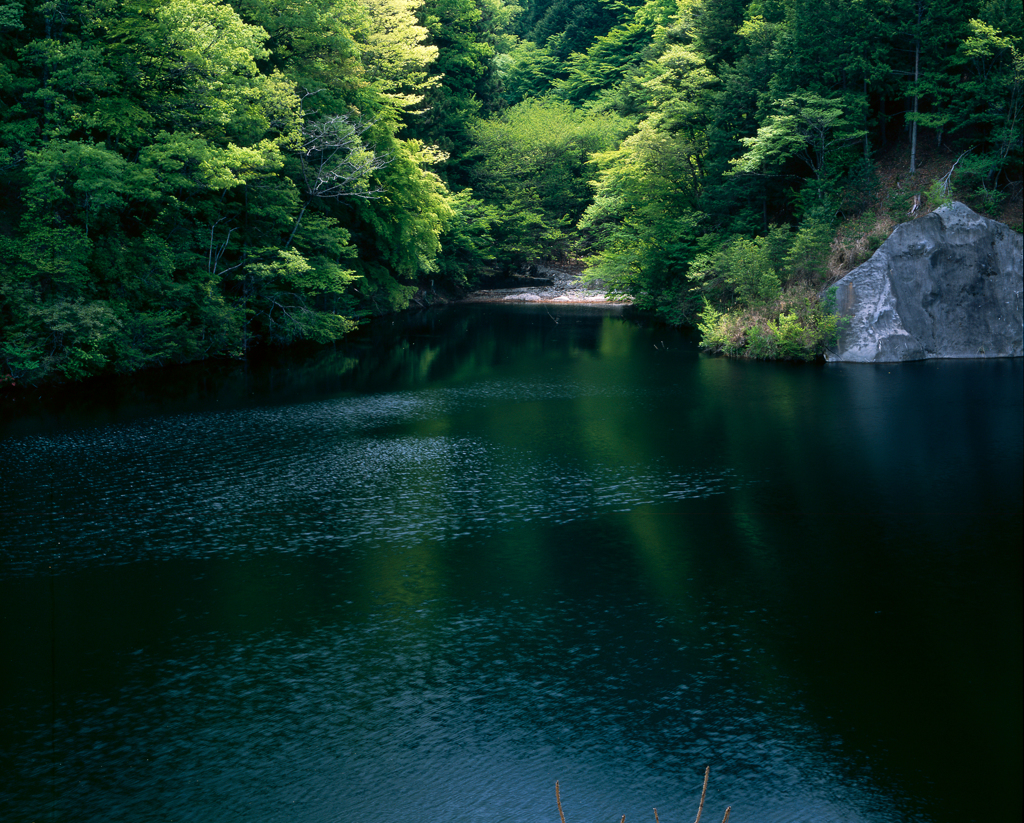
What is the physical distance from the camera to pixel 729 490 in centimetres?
1405

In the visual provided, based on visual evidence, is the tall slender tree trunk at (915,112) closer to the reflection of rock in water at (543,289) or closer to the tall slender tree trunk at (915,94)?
the tall slender tree trunk at (915,94)

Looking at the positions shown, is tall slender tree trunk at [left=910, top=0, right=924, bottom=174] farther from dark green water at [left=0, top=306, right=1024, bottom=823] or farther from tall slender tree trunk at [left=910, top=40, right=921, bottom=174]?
dark green water at [left=0, top=306, right=1024, bottom=823]

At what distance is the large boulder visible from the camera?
1022 inches

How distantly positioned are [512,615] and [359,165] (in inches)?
870

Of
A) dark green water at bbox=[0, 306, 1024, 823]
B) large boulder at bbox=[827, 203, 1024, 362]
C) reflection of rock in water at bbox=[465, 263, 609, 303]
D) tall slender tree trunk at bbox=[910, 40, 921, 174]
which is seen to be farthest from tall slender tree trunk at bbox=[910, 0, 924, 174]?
reflection of rock in water at bbox=[465, 263, 609, 303]

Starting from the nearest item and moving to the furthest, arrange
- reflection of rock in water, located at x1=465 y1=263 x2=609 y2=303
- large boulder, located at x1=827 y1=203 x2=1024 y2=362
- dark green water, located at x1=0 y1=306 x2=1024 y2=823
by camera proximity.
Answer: dark green water, located at x1=0 y1=306 x2=1024 y2=823 < large boulder, located at x1=827 y1=203 x2=1024 y2=362 < reflection of rock in water, located at x1=465 y1=263 x2=609 y2=303

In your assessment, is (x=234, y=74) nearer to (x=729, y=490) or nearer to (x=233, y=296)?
(x=233, y=296)

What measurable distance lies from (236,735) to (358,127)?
2595 centimetres

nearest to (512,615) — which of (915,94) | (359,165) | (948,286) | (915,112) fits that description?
(948,286)

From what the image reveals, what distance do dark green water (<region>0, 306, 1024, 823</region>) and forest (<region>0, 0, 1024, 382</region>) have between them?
17.9ft

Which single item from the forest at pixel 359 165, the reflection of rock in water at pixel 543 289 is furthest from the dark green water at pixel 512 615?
the reflection of rock in water at pixel 543 289

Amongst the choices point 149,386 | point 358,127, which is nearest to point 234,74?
point 358,127

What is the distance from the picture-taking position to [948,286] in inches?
1030

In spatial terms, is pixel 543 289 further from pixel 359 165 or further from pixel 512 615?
pixel 512 615
